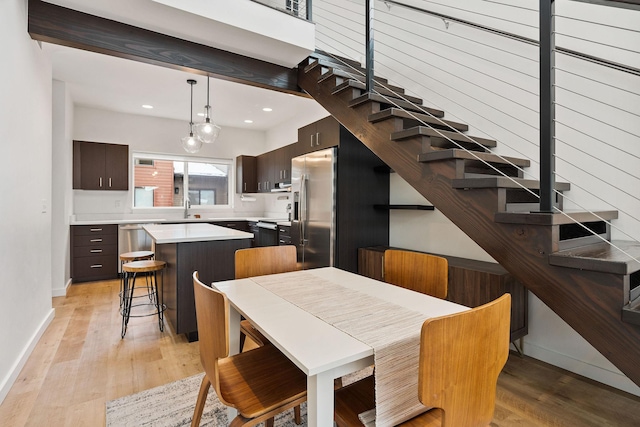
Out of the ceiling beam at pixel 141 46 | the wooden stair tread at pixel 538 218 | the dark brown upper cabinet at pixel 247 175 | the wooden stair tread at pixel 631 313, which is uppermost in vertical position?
the ceiling beam at pixel 141 46

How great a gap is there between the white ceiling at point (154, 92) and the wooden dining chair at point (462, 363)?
14.0 feet

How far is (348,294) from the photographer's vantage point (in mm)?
1615

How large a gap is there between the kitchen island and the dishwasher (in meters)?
2.44

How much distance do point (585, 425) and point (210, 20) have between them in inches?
142

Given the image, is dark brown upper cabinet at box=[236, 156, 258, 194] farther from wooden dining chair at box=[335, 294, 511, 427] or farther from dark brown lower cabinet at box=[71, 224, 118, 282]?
wooden dining chair at box=[335, 294, 511, 427]

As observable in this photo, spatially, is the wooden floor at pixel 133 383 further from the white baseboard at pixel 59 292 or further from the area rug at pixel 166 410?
the white baseboard at pixel 59 292

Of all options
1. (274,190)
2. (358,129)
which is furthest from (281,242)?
(358,129)

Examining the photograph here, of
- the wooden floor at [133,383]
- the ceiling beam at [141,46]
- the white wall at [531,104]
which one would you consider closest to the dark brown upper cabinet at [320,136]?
the ceiling beam at [141,46]

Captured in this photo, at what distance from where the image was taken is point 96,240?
502 cm

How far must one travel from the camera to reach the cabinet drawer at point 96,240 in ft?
16.0

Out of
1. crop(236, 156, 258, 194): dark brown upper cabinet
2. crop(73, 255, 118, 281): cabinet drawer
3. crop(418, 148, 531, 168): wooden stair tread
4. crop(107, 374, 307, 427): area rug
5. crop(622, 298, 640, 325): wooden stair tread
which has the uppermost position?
crop(236, 156, 258, 194): dark brown upper cabinet

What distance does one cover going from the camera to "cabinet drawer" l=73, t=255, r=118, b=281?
4883mm

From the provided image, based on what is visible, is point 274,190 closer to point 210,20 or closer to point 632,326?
point 210,20

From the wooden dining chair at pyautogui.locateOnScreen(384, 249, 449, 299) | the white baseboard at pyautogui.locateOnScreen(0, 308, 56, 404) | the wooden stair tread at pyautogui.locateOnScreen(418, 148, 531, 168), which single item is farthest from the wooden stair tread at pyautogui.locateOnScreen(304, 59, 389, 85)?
the white baseboard at pyautogui.locateOnScreen(0, 308, 56, 404)
